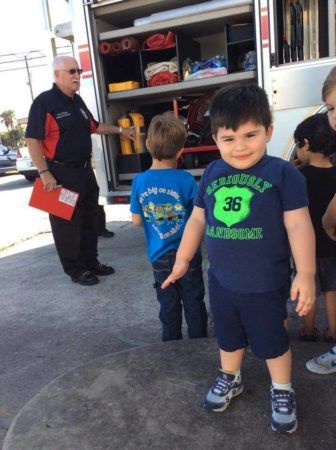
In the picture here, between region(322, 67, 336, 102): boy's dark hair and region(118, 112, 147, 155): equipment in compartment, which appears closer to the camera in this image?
region(322, 67, 336, 102): boy's dark hair

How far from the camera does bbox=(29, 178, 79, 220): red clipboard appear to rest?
12.9ft

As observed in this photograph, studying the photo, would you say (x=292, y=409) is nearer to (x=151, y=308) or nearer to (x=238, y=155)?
(x=238, y=155)

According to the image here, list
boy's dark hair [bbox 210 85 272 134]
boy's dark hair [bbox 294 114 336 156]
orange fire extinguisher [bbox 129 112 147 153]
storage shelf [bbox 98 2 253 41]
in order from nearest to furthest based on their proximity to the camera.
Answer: boy's dark hair [bbox 210 85 272 134]
boy's dark hair [bbox 294 114 336 156]
storage shelf [bbox 98 2 253 41]
orange fire extinguisher [bbox 129 112 147 153]

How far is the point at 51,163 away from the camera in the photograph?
A: 3.96m

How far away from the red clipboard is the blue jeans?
165 cm

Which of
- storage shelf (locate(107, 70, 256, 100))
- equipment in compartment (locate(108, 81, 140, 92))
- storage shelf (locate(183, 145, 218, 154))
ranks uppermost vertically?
→ equipment in compartment (locate(108, 81, 140, 92))

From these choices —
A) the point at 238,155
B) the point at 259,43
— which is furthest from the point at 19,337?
→ the point at 259,43

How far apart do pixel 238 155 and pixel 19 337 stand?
247 centimetres

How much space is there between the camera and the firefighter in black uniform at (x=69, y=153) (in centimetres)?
381

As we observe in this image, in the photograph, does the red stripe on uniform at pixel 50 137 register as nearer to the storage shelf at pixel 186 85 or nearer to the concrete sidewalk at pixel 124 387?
the storage shelf at pixel 186 85

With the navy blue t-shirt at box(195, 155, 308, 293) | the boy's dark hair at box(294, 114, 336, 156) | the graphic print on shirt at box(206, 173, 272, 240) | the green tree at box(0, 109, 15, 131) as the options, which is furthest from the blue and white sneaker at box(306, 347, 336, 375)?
the green tree at box(0, 109, 15, 131)

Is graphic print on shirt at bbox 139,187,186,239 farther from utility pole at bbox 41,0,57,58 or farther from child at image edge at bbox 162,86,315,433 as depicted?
utility pole at bbox 41,0,57,58

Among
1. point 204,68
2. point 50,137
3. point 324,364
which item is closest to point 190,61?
point 204,68

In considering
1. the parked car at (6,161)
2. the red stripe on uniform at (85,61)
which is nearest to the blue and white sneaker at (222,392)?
the red stripe on uniform at (85,61)
